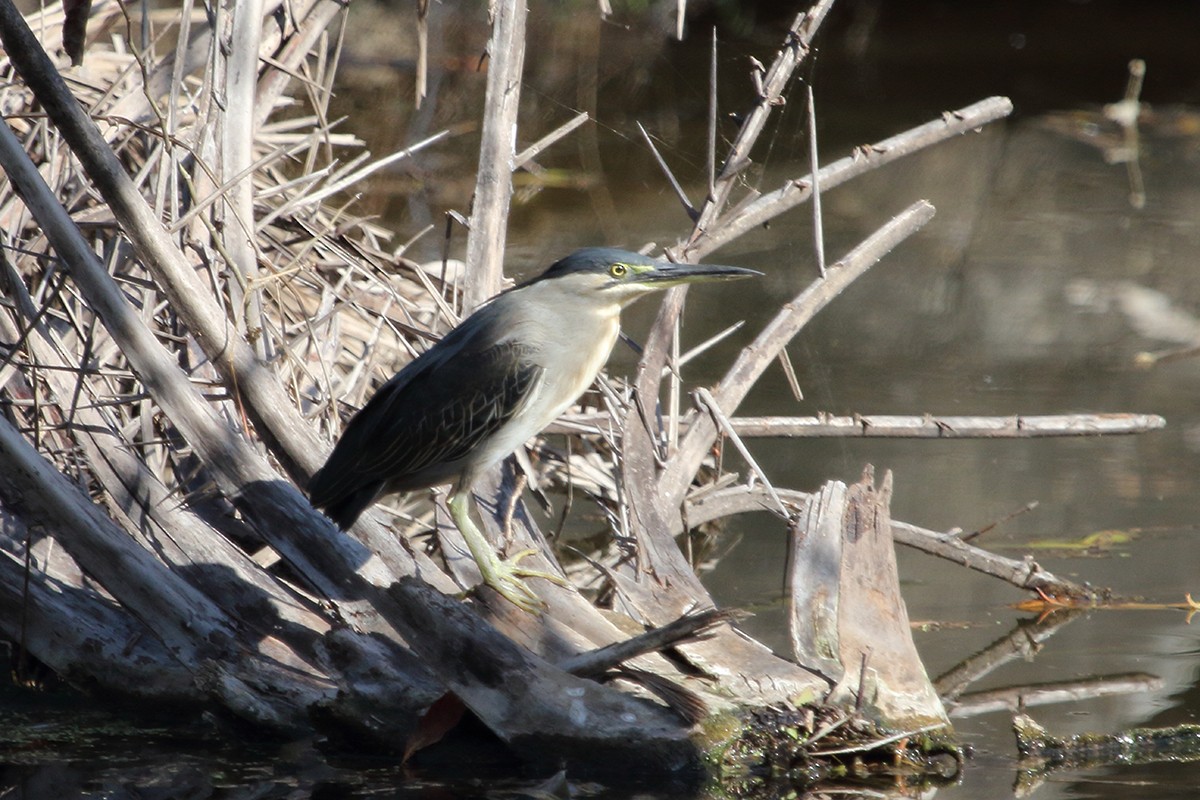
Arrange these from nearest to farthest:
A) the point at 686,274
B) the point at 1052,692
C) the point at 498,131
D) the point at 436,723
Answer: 1. the point at 436,723
2. the point at 686,274
3. the point at 1052,692
4. the point at 498,131

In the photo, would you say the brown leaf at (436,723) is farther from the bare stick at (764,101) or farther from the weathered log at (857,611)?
the bare stick at (764,101)

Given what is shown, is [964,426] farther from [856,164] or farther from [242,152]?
[242,152]

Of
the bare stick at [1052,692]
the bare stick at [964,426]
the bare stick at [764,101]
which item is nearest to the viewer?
the bare stick at [1052,692]

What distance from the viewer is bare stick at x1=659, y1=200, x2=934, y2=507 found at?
15.1 feet

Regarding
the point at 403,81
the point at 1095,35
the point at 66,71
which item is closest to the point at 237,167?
the point at 66,71

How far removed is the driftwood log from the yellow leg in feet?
0.15

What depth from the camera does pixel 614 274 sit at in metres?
3.97

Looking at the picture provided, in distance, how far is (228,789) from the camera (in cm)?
356

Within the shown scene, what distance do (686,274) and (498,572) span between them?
986mm

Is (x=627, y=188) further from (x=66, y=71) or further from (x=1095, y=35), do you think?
(x=1095, y=35)

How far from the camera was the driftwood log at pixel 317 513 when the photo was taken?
3580 millimetres

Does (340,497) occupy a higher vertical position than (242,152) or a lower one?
lower

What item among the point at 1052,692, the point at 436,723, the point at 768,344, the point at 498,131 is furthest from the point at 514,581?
the point at 1052,692

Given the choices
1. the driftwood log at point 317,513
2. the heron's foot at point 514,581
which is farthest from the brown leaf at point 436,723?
the heron's foot at point 514,581
